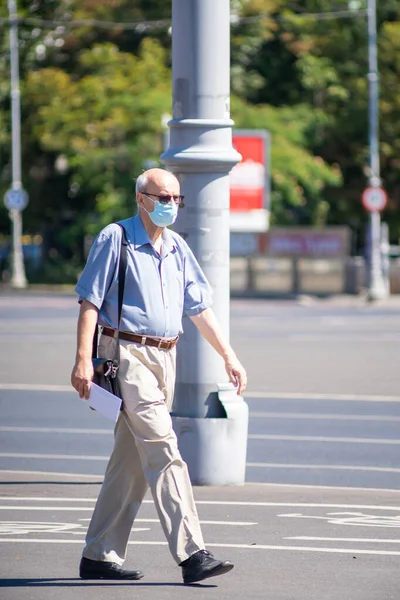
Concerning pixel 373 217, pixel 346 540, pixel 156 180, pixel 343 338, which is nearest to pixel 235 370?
pixel 156 180

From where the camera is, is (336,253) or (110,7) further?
(110,7)

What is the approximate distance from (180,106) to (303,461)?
332 cm

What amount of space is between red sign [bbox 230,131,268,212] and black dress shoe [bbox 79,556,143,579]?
37207 mm

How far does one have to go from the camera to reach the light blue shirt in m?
6.71

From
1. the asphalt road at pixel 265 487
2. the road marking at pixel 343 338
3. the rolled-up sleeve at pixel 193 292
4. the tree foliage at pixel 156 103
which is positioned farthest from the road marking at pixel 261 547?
the tree foliage at pixel 156 103

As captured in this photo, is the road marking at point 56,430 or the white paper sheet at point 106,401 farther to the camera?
the road marking at point 56,430

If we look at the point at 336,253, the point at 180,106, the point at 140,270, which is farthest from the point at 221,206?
the point at 336,253

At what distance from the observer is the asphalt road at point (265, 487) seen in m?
6.89

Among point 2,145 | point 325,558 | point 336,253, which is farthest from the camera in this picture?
point 2,145

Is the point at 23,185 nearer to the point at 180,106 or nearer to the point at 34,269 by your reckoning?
the point at 34,269

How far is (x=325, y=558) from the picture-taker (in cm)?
738

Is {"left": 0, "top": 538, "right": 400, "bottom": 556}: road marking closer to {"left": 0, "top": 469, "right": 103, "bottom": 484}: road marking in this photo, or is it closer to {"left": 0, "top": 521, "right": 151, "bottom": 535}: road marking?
{"left": 0, "top": 521, "right": 151, "bottom": 535}: road marking

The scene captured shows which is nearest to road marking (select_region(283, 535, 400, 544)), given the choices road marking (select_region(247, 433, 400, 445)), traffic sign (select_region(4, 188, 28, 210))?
road marking (select_region(247, 433, 400, 445))

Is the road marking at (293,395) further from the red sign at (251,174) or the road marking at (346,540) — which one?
the red sign at (251,174)
